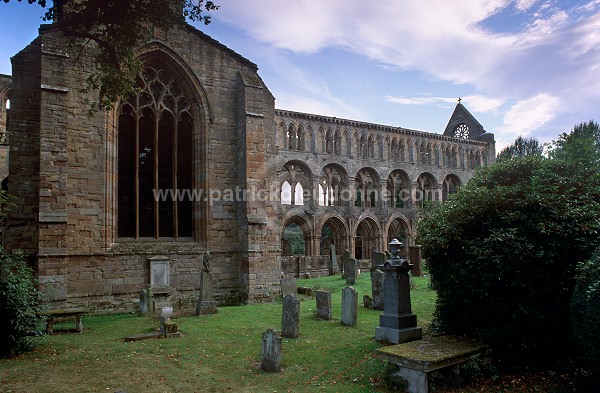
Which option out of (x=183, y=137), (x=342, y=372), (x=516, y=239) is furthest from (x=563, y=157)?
(x=183, y=137)

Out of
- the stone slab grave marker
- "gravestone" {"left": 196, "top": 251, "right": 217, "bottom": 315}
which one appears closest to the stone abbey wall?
the stone slab grave marker

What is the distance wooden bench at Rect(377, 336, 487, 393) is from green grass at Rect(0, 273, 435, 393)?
1.46ft

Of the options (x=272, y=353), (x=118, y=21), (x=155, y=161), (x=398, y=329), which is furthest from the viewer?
(x=155, y=161)

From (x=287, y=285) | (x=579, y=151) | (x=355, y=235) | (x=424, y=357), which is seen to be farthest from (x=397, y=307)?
(x=355, y=235)

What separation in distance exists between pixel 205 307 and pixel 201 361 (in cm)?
481

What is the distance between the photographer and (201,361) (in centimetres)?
762

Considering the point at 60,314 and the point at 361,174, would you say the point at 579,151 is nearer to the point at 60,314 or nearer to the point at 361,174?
the point at 60,314

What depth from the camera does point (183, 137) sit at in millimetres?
15453

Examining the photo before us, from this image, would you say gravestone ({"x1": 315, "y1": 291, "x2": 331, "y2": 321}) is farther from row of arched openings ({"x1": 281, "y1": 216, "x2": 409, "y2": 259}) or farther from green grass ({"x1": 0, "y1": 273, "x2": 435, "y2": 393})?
row of arched openings ({"x1": 281, "y1": 216, "x2": 409, "y2": 259})

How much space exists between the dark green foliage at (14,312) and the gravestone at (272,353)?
4.52 m

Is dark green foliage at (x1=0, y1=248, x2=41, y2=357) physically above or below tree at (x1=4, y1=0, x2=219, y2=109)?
below

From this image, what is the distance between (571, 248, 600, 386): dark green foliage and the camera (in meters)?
5.34

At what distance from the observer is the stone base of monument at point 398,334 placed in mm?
7736

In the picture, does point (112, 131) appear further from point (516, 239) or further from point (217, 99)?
point (516, 239)
